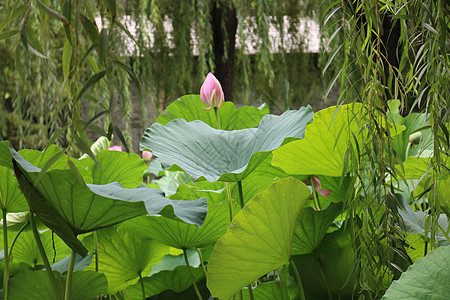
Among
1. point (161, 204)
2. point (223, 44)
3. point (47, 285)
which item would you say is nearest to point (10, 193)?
point (47, 285)

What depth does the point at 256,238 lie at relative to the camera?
0.57 meters

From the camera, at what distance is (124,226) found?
0.67 meters

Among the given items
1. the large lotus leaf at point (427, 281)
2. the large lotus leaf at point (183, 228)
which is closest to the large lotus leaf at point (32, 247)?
the large lotus leaf at point (183, 228)

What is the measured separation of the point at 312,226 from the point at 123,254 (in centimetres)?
28

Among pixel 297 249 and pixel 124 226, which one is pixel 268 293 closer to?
pixel 297 249

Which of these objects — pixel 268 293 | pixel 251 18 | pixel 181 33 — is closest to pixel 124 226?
pixel 268 293

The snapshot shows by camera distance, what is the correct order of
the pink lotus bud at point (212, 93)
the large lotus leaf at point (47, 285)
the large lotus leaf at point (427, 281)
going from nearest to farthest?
the large lotus leaf at point (427, 281) → the large lotus leaf at point (47, 285) → the pink lotus bud at point (212, 93)

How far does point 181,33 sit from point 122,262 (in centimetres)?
253

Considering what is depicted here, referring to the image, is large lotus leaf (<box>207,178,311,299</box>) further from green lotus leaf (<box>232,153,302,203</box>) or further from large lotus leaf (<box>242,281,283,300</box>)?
green lotus leaf (<box>232,153,302,203</box>)

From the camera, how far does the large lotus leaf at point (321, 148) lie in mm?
690

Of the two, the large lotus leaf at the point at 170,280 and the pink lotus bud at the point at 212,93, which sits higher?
the pink lotus bud at the point at 212,93

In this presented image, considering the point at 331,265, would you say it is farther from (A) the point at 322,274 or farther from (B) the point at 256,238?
(B) the point at 256,238

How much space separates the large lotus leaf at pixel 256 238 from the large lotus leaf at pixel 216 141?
0.51ft

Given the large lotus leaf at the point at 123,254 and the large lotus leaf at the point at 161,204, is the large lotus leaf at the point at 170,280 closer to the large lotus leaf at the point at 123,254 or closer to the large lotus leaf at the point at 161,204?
the large lotus leaf at the point at 123,254
